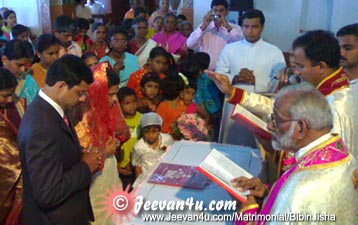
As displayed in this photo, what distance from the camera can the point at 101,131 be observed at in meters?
2.90

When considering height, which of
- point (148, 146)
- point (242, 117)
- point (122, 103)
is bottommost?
point (148, 146)

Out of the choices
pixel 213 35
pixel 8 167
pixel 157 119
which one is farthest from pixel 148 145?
pixel 213 35

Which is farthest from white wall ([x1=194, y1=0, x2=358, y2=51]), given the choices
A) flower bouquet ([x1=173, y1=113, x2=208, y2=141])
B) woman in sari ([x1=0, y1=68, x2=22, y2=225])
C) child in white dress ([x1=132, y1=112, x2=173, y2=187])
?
woman in sari ([x1=0, y1=68, x2=22, y2=225])

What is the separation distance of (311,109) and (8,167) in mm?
2072

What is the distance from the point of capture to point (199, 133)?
152 inches

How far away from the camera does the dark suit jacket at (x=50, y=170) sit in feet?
6.97

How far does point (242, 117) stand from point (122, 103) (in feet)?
5.05

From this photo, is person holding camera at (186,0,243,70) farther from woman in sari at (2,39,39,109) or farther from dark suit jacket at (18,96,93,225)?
dark suit jacket at (18,96,93,225)

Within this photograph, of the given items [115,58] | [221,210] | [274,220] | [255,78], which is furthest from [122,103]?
[274,220]

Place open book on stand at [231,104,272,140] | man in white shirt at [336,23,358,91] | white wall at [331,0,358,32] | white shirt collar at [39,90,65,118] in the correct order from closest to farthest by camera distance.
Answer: white shirt collar at [39,90,65,118] → open book on stand at [231,104,272,140] → man in white shirt at [336,23,358,91] → white wall at [331,0,358,32]

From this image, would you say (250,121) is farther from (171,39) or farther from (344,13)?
(344,13)

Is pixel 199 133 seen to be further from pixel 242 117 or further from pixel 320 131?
pixel 320 131

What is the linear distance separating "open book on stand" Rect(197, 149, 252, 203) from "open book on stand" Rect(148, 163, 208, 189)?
0.31 meters

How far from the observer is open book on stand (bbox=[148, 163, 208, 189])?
2.52 m
